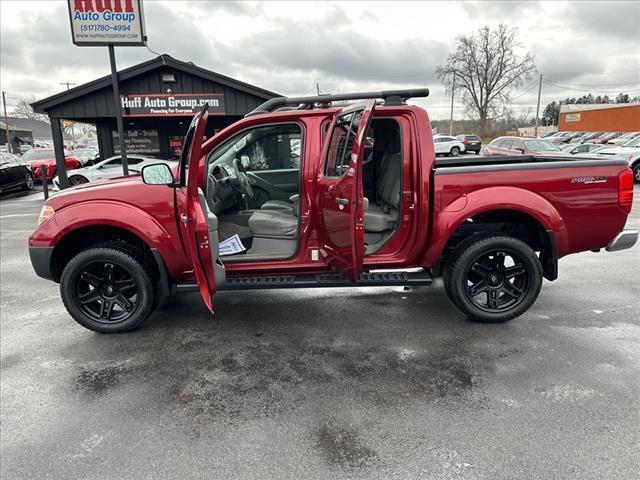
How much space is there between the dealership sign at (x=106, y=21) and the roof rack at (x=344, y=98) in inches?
261

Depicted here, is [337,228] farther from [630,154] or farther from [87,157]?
[87,157]

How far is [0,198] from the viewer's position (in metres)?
14.8

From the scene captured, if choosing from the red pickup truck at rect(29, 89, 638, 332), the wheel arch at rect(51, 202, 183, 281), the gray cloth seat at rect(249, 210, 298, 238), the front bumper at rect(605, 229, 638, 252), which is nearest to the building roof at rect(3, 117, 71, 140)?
the wheel arch at rect(51, 202, 183, 281)

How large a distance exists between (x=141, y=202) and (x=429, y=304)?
292cm

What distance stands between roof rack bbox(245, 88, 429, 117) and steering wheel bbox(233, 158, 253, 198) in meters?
0.58

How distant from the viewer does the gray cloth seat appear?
13.4 feet

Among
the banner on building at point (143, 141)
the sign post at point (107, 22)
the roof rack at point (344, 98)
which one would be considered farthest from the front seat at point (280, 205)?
the banner on building at point (143, 141)

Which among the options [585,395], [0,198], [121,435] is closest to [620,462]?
[585,395]

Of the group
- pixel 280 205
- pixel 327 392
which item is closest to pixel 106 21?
pixel 280 205

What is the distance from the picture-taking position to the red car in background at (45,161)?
739 inches

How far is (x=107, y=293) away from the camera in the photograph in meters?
4.00

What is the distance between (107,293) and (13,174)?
14269 millimetres

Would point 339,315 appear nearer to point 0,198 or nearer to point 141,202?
point 141,202

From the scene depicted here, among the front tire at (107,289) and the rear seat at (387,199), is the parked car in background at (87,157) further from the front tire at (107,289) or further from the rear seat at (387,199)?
the rear seat at (387,199)
